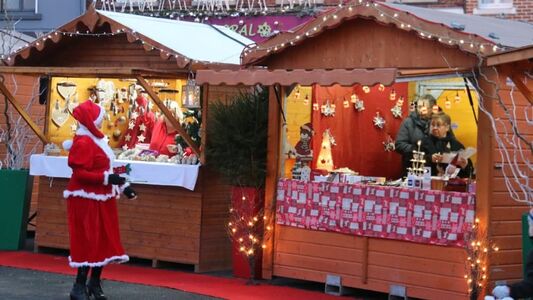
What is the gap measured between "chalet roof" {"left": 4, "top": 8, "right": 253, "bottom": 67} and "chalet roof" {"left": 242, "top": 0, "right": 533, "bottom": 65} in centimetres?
89

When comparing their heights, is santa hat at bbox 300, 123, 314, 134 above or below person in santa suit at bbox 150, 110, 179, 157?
above

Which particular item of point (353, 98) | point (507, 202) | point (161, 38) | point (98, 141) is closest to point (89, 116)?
point (98, 141)

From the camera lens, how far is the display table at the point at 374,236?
10.1 metres

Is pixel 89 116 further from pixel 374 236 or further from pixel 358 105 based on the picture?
pixel 358 105

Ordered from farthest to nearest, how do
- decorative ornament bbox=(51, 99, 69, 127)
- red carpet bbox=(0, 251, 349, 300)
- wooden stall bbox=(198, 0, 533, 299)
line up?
decorative ornament bbox=(51, 99, 69, 127), red carpet bbox=(0, 251, 349, 300), wooden stall bbox=(198, 0, 533, 299)

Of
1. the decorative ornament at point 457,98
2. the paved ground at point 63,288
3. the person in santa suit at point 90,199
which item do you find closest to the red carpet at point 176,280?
the paved ground at point 63,288

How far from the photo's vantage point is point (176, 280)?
463 inches

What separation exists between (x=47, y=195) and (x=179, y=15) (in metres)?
5.31

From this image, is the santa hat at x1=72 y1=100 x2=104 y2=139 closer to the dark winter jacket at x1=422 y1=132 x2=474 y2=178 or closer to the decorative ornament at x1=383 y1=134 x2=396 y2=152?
the dark winter jacket at x1=422 y1=132 x2=474 y2=178

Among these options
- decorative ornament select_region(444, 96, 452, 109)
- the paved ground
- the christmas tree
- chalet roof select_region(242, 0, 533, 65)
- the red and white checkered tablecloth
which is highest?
chalet roof select_region(242, 0, 533, 65)

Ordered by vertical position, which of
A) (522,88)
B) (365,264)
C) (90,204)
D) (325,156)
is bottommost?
(365,264)

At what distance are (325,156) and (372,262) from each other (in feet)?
5.84

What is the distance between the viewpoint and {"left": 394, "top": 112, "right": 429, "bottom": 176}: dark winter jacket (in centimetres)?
1155

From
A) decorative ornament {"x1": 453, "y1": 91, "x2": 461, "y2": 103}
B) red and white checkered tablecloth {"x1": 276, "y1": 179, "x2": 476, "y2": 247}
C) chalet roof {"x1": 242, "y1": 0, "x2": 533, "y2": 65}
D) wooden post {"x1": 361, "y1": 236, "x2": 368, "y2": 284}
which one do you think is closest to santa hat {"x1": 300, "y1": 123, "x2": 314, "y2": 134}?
red and white checkered tablecloth {"x1": 276, "y1": 179, "x2": 476, "y2": 247}
